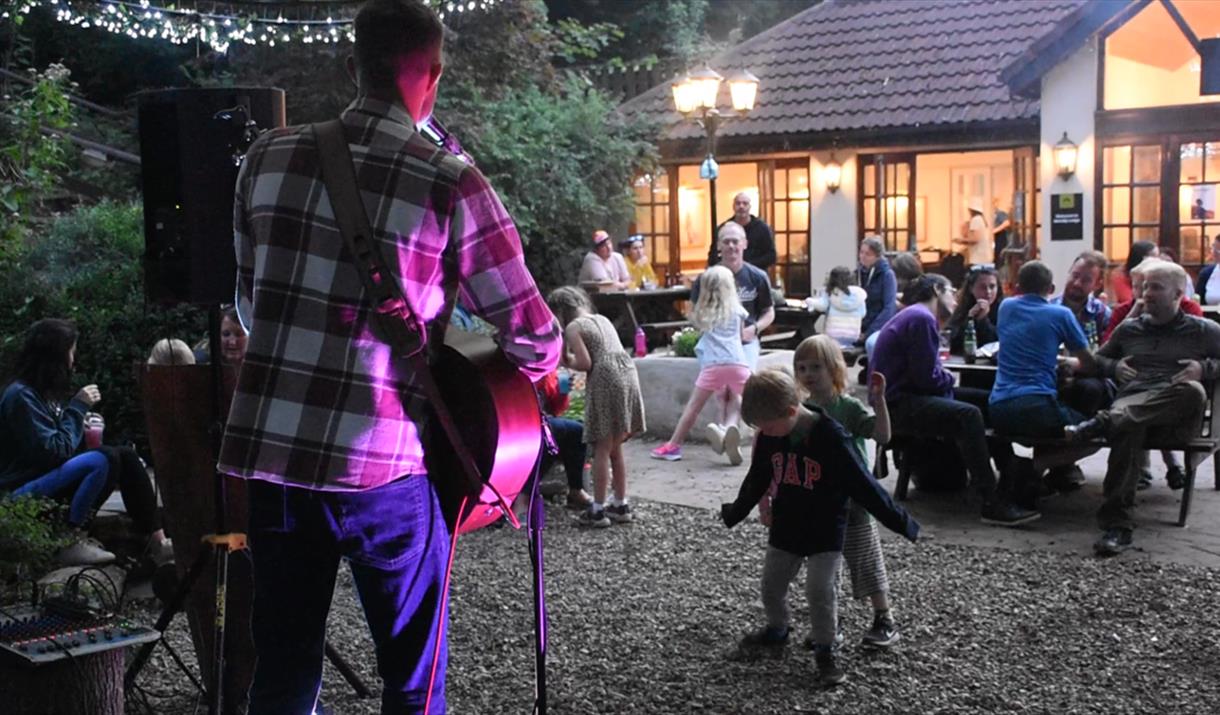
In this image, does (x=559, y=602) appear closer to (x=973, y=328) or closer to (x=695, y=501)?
(x=695, y=501)

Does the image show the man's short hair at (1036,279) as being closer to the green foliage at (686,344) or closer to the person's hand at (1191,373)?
the person's hand at (1191,373)

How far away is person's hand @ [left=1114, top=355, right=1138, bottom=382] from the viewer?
6871 millimetres

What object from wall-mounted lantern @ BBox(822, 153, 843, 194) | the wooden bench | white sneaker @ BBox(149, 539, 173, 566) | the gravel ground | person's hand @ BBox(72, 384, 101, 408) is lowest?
the gravel ground

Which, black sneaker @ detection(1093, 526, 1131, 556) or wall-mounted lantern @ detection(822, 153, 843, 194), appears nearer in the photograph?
black sneaker @ detection(1093, 526, 1131, 556)

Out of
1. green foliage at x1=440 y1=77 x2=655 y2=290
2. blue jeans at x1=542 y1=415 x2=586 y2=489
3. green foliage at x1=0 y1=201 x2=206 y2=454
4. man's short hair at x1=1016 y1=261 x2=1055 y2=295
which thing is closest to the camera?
man's short hair at x1=1016 y1=261 x2=1055 y2=295

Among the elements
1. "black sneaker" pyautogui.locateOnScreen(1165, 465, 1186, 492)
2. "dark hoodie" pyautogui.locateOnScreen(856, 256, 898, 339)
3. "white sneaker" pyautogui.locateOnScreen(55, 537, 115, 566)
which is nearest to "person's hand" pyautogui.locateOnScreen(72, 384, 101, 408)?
"white sneaker" pyautogui.locateOnScreen(55, 537, 115, 566)

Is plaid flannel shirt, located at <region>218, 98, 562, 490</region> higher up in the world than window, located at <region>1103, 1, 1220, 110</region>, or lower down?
lower down

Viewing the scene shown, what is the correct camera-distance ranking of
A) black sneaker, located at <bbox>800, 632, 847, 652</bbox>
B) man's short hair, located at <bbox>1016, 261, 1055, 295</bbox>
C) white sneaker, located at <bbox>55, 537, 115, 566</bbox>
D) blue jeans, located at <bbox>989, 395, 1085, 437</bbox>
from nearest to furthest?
black sneaker, located at <bbox>800, 632, 847, 652</bbox> < white sneaker, located at <bbox>55, 537, 115, 566</bbox> < blue jeans, located at <bbox>989, 395, 1085, 437</bbox> < man's short hair, located at <bbox>1016, 261, 1055, 295</bbox>

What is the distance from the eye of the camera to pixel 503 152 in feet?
51.4

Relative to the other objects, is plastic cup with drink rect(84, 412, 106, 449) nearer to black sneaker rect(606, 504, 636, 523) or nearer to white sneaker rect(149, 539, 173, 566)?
white sneaker rect(149, 539, 173, 566)

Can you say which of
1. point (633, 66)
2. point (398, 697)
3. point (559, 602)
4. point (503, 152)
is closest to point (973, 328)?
point (559, 602)

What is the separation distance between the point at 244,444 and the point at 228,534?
152 centimetres

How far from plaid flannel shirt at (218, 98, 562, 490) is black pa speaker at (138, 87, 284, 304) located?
149 cm

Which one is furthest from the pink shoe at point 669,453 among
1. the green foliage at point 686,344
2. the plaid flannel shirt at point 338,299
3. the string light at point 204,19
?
the plaid flannel shirt at point 338,299
